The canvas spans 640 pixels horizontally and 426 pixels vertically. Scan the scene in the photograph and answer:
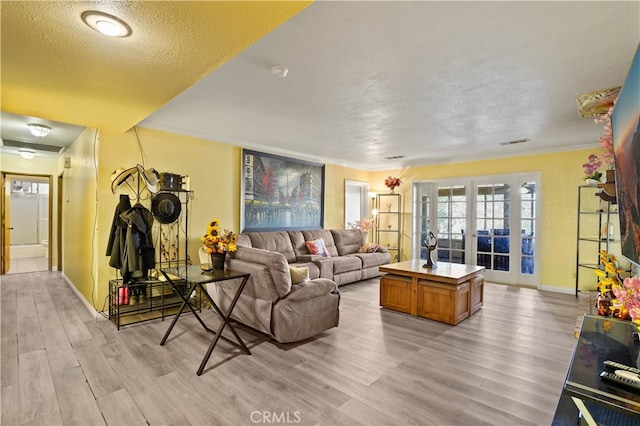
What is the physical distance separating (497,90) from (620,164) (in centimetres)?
168

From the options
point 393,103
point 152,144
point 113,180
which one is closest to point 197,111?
point 152,144

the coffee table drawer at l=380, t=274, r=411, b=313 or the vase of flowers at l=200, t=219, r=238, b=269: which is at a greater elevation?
the vase of flowers at l=200, t=219, r=238, b=269

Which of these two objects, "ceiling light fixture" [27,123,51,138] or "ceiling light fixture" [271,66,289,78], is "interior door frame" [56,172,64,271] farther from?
"ceiling light fixture" [271,66,289,78]

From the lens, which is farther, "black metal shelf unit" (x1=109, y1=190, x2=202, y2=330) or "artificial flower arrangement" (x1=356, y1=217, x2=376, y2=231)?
"artificial flower arrangement" (x1=356, y1=217, x2=376, y2=231)

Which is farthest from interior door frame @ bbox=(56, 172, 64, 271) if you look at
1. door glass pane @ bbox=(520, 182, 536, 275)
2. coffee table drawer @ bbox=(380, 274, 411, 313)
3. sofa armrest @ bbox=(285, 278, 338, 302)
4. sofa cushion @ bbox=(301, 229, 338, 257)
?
door glass pane @ bbox=(520, 182, 536, 275)

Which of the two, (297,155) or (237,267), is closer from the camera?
(237,267)

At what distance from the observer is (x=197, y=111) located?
366 centimetres

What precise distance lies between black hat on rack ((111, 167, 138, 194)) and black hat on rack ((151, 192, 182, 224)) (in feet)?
1.36

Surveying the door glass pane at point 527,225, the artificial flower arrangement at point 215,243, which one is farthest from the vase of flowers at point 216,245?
the door glass pane at point 527,225

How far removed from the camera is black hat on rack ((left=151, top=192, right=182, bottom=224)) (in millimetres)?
4020

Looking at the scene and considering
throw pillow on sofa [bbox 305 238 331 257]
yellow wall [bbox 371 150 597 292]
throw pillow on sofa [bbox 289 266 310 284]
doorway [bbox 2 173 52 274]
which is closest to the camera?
throw pillow on sofa [bbox 289 266 310 284]

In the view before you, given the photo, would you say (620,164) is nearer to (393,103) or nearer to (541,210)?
(393,103)

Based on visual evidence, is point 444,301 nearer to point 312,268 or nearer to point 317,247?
point 312,268

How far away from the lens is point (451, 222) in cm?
670
